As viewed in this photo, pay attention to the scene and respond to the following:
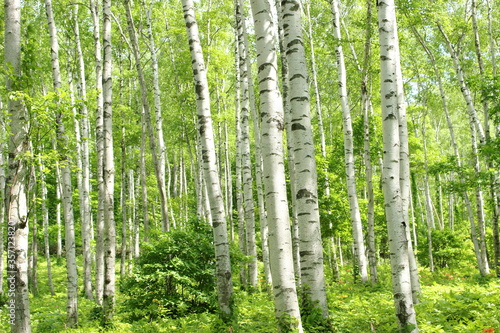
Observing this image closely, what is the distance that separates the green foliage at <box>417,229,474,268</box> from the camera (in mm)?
17938

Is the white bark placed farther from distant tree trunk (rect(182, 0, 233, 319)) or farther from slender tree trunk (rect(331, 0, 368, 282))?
slender tree trunk (rect(331, 0, 368, 282))

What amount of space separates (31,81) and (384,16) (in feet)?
15.6

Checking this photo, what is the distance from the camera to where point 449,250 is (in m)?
17.7

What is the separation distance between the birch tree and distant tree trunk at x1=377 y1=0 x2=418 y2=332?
14.4 ft

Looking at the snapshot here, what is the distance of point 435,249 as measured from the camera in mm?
19172

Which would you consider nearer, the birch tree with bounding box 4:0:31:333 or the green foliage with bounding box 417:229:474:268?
the birch tree with bounding box 4:0:31:333

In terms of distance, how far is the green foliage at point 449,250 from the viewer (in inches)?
706

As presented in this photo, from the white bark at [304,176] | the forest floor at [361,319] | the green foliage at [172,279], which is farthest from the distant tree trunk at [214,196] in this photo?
the white bark at [304,176]

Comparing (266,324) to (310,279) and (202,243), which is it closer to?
(310,279)

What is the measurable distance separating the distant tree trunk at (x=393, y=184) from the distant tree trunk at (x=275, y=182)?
1466mm

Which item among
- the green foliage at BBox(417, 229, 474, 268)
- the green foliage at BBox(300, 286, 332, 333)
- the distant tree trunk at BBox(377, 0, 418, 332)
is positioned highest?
the distant tree trunk at BBox(377, 0, 418, 332)

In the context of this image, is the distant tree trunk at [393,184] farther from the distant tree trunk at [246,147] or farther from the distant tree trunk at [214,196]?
the distant tree trunk at [246,147]

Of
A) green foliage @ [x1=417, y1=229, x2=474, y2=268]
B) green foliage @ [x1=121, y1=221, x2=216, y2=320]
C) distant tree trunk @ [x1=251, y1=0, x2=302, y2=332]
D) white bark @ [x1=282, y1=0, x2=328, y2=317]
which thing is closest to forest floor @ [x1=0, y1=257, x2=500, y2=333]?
green foliage @ [x1=121, y1=221, x2=216, y2=320]

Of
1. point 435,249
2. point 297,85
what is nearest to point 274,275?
point 297,85
